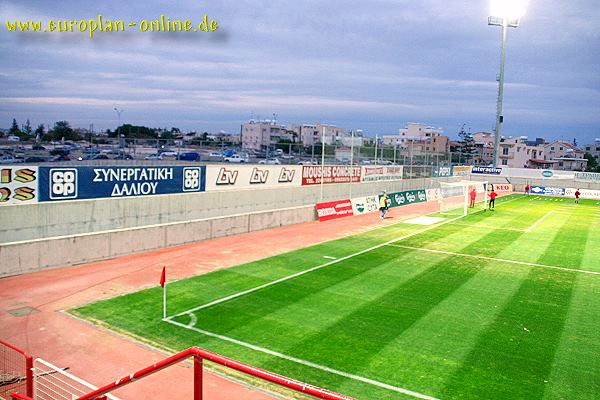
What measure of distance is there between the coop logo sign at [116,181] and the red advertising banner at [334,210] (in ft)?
29.9

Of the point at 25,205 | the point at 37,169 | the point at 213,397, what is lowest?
the point at 213,397

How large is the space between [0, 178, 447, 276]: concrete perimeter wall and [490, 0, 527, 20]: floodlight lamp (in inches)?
1715

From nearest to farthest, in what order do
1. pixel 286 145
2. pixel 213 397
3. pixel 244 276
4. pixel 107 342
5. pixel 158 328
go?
1. pixel 213 397
2. pixel 107 342
3. pixel 158 328
4. pixel 244 276
5. pixel 286 145

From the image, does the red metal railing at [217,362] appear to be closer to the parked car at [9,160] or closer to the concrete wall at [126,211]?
the concrete wall at [126,211]

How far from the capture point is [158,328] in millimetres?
11898

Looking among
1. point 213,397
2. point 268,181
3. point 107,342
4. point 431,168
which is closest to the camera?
point 213,397

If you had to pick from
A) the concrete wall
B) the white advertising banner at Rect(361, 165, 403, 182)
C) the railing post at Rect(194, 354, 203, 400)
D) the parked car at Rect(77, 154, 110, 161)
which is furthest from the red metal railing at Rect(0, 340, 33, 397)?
the white advertising banner at Rect(361, 165, 403, 182)

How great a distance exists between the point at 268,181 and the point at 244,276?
12.4 m

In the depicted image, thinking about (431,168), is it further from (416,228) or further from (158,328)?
(158,328)

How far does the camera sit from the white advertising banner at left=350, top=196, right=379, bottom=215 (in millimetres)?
34062

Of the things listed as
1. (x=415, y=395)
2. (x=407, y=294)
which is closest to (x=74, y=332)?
(x=415, y=395)

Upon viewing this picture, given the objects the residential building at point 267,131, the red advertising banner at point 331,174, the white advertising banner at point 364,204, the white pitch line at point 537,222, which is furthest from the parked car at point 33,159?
the residential building at point 267,131

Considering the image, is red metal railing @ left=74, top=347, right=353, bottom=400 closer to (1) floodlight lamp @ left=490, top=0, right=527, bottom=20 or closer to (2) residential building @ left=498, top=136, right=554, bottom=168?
(1) floodlight lamp @ left=490, top=0, right=527, bottom=20

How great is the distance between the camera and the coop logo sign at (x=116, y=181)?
17.8m
